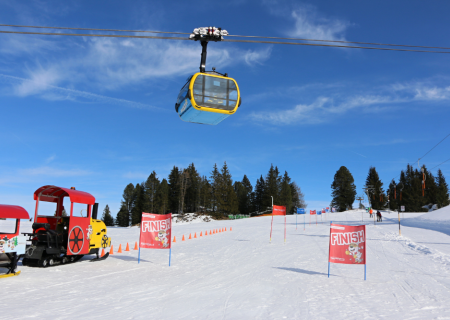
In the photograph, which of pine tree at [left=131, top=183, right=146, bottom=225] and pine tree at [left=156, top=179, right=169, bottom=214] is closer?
pine tree at [left=156, top=179, right=169, bottom=214]

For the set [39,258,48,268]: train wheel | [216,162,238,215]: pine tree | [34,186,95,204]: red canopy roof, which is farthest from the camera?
[216,162,238,215]: pine tree

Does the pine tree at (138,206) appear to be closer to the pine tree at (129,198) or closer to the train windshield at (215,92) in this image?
the pine tree at (129,198)

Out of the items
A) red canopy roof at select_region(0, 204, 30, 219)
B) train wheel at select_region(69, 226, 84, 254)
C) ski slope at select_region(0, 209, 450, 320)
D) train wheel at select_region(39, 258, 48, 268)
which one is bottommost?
train wheel at select_region(39, 258, 48, 268)

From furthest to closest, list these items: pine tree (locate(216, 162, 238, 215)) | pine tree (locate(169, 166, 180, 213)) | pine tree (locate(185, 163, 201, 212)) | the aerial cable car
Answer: pine tree (locate(185, 163, 201, 212)) < pine tree (locate(169, 166, 180, 213)) < pine tree (locate(216, 162, 238, 215)) < the aerial cable car

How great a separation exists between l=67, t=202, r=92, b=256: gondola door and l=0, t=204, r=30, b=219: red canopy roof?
1924mm

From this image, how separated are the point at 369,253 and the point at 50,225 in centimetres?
1524

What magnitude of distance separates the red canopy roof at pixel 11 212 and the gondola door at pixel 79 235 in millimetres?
1924

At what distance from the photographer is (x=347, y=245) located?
1025 cm

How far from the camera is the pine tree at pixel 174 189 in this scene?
80.2 metres

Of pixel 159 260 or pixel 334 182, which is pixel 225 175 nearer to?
pixel 334 182

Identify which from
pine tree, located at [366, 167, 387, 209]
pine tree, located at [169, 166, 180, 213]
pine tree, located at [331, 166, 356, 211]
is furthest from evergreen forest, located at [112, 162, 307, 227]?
pine tree, located at [366, 167, 387, 209]

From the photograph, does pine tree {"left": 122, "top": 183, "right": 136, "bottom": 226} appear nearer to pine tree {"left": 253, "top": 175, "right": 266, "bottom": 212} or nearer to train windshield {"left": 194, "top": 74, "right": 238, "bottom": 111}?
pine tree {"left": 253, "top": 175, "right": 266, "bottom": 212}

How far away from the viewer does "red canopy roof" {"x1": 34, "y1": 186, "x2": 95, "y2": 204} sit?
1193cm

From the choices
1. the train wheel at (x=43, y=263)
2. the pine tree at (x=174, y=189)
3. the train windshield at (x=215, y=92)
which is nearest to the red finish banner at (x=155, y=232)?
the train wheel at (x=43, y=263)
